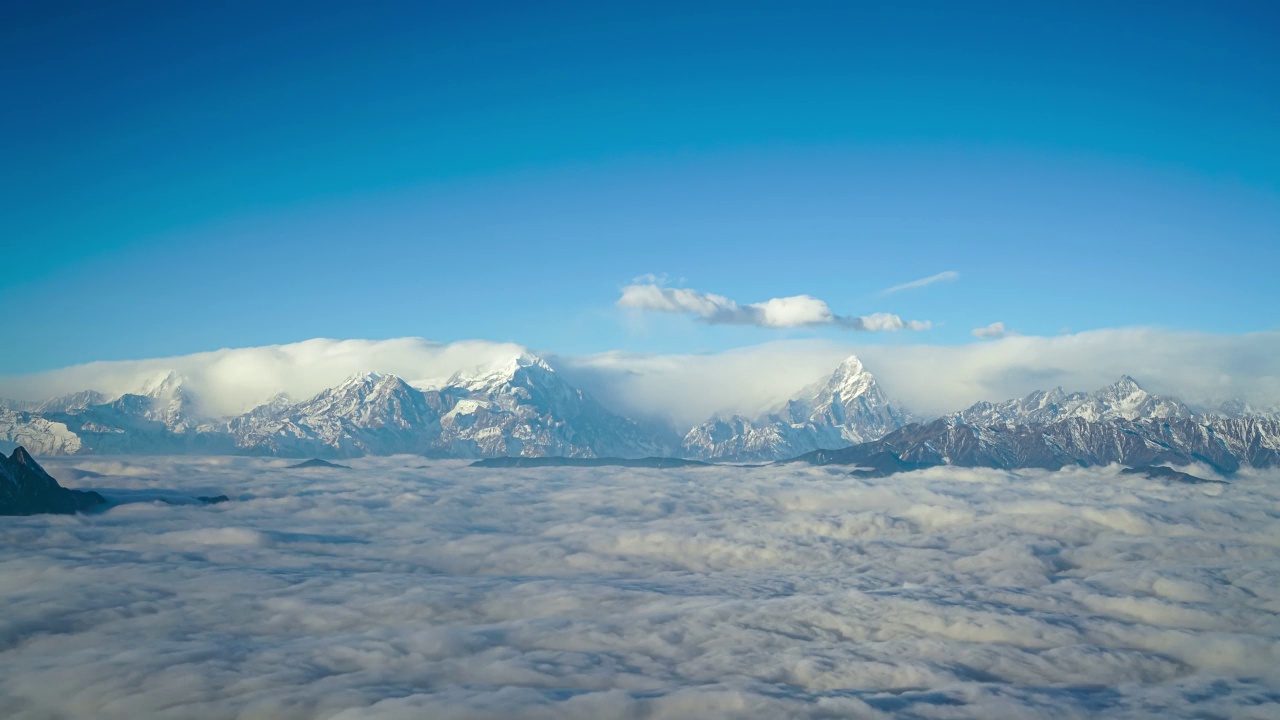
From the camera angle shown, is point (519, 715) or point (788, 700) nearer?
point (519, 715)

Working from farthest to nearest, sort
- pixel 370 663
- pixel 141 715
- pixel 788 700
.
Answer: pixel 370 663, pixel 788 700, pixel 141 715

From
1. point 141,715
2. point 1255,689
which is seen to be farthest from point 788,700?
point 141,715

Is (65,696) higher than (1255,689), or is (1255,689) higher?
(65,696)

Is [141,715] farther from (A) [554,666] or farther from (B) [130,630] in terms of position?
(A) [554,666]

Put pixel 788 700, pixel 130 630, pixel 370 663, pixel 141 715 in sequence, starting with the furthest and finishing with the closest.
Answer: pixel 130 630 < pixel 370 663 < pixel 788 700 < pixel 141 715

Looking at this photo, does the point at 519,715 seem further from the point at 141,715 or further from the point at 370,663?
the point at 141,715

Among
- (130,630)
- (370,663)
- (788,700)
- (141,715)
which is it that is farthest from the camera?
(130,630)

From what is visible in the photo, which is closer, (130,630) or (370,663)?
(370,663)

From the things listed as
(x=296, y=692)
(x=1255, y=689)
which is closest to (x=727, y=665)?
(x=296, y=692)

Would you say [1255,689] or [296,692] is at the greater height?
Answer: [296,692]
